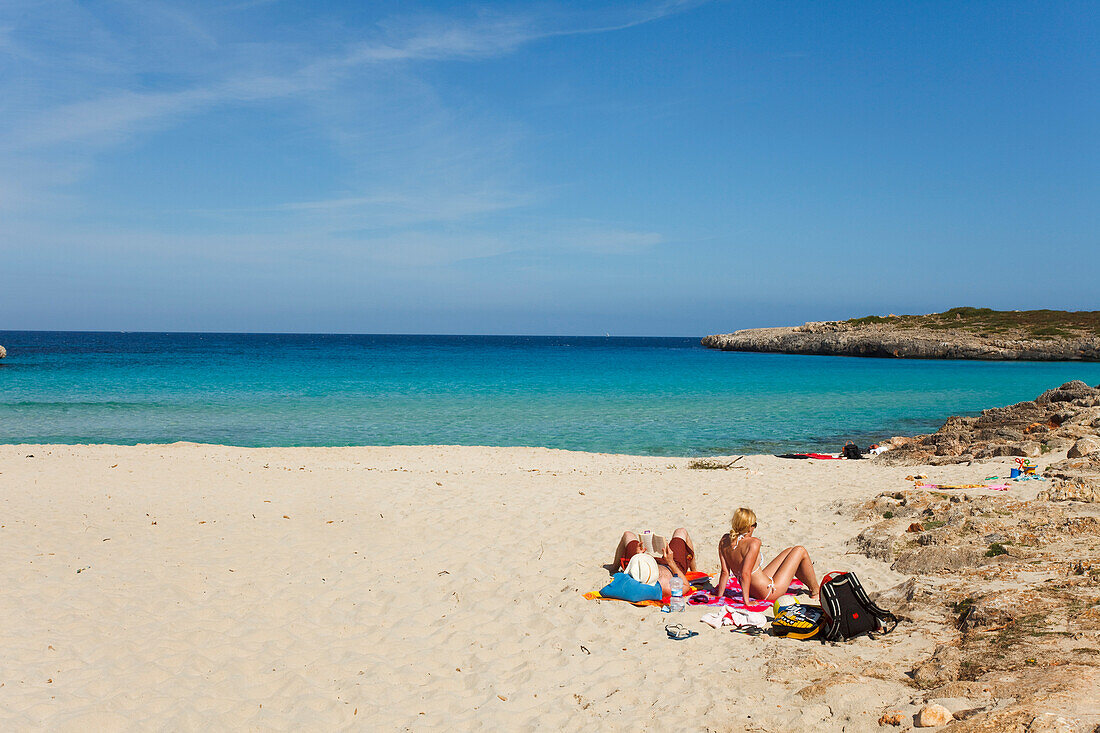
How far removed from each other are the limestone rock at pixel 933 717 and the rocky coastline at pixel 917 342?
7753 cm

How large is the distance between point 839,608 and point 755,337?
3935 inches

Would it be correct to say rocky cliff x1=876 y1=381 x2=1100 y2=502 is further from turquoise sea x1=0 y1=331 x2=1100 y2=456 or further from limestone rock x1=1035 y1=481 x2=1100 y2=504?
turquoise sea x1=0 y1=331 x2=1100 y2=456

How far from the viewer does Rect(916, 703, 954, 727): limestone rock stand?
3.89m

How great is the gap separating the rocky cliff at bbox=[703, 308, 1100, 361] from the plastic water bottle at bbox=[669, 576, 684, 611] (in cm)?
7567

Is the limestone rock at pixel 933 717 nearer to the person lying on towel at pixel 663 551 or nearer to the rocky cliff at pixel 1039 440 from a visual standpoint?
the person lying on towel at pixel 663 551

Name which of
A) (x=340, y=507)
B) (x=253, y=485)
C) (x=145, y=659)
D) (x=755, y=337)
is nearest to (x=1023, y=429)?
(x=340, y=507)

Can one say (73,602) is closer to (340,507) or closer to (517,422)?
(340,507)

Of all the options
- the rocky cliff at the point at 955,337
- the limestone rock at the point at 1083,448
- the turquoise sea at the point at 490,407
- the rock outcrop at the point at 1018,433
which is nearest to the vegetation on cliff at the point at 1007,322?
the rocky cliff at the point at 955,337

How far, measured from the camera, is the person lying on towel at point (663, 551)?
7.40m

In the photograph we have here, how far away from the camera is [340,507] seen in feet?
35.3

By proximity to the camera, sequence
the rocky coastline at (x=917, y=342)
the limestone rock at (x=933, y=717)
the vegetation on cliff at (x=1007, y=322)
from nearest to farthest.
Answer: the limestone rock at (x=933, y=717), the rocky coastline at (x=917, y=342), the vegetation on cliff at (x=1007, y=322)

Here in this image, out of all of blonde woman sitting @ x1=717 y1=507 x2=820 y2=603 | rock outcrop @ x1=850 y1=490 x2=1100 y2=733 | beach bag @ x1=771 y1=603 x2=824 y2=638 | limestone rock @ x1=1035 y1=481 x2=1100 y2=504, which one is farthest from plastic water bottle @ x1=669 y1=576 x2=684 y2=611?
limestone rock @ x1=1035 y1=481 x2=1100 y2=504

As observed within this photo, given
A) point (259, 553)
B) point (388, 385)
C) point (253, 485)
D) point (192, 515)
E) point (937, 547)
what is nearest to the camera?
point (937, 547)

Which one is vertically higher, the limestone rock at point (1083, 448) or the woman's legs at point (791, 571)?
the limestone rock at point (1083, 448)
